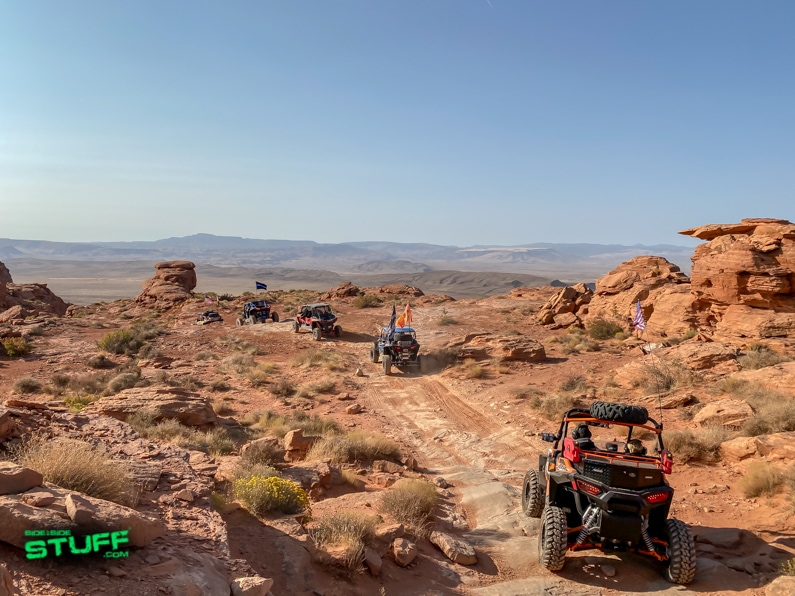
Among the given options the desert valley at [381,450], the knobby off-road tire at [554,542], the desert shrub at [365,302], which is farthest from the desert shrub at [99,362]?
the desert shrub at [365,302]

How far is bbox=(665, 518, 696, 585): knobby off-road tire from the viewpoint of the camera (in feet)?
18.3

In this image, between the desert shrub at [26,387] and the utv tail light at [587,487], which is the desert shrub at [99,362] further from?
the utv tail light at [587,487]

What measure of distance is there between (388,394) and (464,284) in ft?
397

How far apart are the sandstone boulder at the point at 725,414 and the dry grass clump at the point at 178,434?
9.64 meters

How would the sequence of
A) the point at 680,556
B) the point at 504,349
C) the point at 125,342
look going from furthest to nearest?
the point at 125,342 < the point at 504,349 < the point at 680,556

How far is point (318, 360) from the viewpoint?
20.9 meters

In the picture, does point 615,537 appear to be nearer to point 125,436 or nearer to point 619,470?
point 619,470

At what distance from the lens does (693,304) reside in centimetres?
2227

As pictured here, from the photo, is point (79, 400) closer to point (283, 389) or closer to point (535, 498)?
point (283, 389)

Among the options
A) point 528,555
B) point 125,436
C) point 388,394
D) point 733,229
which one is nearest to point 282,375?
point 388,394

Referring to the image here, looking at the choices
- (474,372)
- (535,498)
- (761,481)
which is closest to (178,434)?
(535,498)

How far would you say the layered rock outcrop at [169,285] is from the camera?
44000mm

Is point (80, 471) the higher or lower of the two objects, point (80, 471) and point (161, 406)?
the higher

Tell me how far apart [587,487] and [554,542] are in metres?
0.70
